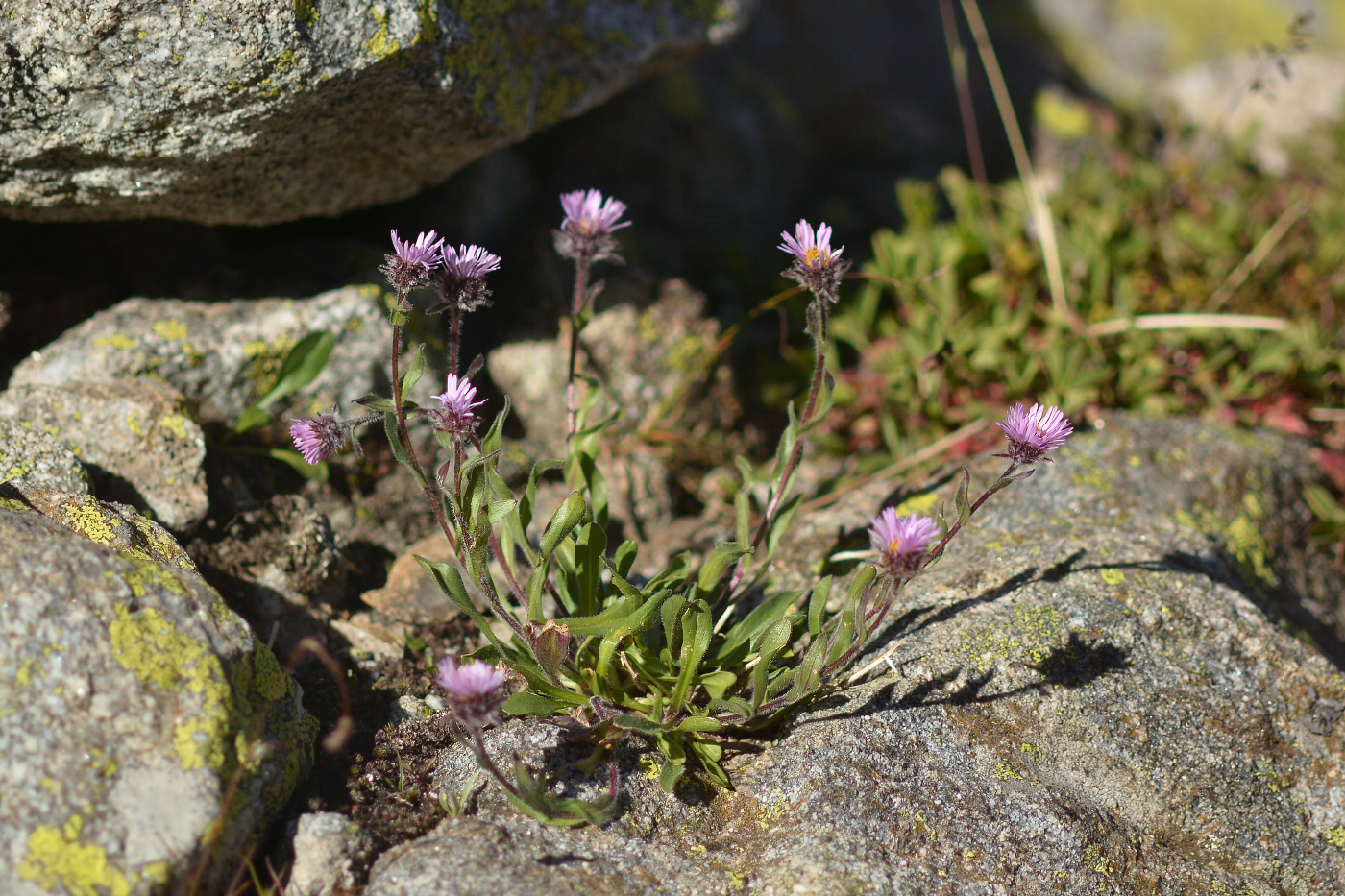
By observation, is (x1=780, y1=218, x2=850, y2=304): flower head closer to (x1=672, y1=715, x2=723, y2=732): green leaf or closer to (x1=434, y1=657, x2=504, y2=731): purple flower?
(x1=672, y1=715, x2=723, y2=732): green leaf

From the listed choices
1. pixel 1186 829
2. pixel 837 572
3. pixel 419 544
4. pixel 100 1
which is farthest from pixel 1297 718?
pixel 100 1

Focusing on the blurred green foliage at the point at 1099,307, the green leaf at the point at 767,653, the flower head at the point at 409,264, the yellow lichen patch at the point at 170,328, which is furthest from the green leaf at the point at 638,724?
the yellow lichen patch at the point at 170,328

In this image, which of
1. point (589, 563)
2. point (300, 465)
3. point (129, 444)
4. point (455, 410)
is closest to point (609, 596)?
point (589, 563)

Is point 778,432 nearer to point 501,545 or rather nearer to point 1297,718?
point 501,545

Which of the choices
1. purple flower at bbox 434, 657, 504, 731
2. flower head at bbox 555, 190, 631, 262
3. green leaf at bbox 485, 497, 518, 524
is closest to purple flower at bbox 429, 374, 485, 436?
green leaf at bbox 485, 497, 518, 524

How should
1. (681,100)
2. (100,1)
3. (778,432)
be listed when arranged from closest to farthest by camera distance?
(100,1) < (778,432) < (681,100)
